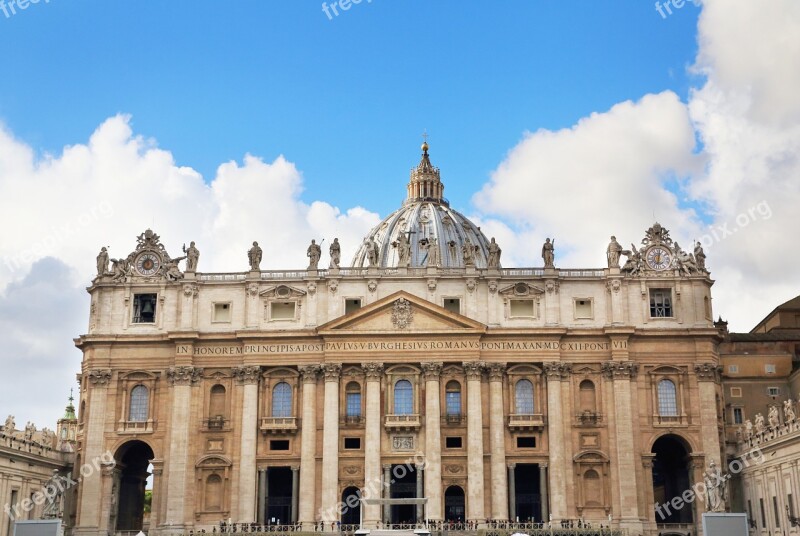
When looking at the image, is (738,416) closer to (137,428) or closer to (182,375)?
(182,375)

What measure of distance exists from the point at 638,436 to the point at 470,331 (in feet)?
46.5

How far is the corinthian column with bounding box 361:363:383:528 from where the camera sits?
7375cm

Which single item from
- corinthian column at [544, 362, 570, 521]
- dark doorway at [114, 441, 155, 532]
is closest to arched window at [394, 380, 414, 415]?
corinthian column at [544, 362, 570, 521]

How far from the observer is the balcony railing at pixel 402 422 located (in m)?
75.9

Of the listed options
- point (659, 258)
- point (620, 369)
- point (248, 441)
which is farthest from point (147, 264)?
point (659, 258)

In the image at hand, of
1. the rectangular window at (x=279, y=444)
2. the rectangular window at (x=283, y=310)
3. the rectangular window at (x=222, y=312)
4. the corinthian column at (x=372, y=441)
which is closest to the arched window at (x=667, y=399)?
the corinthian column at (x=372, y=441)

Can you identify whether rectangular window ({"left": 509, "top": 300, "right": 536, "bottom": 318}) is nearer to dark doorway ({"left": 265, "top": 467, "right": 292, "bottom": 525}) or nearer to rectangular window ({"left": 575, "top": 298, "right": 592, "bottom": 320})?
rectangular window ({"left": 575, "top": 298, "right": 592, "bottom": 320})

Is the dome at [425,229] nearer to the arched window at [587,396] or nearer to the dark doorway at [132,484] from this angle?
the arched window at [587,396]

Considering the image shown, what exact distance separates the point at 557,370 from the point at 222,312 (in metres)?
25.5

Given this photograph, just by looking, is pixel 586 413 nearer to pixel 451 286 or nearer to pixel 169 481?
pixel 451 286

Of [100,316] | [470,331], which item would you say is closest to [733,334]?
[470,331]

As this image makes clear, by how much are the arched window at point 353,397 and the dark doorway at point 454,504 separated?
8.98 metres

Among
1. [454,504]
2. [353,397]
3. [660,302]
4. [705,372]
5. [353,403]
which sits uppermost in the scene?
[660,302]

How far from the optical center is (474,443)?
247ft
